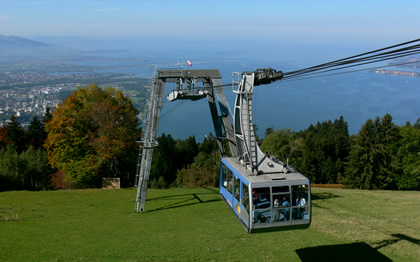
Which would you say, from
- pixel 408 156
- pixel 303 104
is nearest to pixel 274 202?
pixel 408 156

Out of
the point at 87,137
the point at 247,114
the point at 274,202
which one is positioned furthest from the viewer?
the point at 87,137

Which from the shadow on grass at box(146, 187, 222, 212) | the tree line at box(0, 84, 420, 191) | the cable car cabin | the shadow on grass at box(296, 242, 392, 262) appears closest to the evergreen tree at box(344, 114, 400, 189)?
the tree line at box(0, 84, 420, 191)

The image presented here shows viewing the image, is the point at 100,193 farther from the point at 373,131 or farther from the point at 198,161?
the point at 373,131

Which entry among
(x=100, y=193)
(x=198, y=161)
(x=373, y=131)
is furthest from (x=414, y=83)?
(x=100, y=193)

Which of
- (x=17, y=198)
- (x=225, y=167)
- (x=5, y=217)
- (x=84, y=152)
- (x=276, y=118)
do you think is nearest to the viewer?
(x=225, y=167)

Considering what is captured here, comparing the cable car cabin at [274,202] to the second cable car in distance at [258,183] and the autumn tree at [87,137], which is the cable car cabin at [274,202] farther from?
the autumn tree at [87,137]

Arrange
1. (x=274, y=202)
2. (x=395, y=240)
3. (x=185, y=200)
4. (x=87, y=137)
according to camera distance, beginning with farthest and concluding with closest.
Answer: (x=87, y=137), (x=185, y=200), (x=395, y=240), (x=274, y=202)

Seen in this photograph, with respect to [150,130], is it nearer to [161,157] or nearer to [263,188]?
[263,188]
